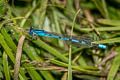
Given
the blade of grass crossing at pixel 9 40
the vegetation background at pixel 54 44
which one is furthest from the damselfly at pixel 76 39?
the blade of grass crossing at pixel 9 40

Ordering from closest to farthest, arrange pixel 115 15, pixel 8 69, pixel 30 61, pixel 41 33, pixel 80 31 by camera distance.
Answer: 1. pixel 8 69
2. pixel 30 61
3. pixel 41 33
4. pixel 80 31
5. pixel 115 15

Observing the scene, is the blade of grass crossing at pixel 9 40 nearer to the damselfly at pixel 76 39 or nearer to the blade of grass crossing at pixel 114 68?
the damselfly at pixel 76 39

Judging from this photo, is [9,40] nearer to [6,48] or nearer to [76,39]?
[6,48]

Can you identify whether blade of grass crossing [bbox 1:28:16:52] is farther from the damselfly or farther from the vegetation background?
the damselfly

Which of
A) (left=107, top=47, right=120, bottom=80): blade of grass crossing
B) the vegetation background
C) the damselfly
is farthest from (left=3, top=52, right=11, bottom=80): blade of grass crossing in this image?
(left=107, top=47, right=120, bottom=80): blade of grass crossing

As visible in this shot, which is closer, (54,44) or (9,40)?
(9,40)

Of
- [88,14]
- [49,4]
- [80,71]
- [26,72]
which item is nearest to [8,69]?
[26,72]

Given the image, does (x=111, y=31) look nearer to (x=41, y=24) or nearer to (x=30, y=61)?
(x=41, y=24)

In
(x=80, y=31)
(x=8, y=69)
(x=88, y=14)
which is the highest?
(x=88, y=14)

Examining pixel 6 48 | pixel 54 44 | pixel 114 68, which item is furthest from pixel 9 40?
pixel 114 68
